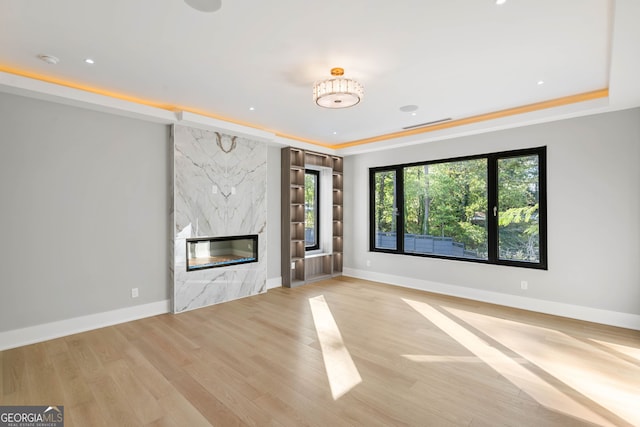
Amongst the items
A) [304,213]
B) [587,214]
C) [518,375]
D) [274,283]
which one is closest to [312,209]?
[304,213]

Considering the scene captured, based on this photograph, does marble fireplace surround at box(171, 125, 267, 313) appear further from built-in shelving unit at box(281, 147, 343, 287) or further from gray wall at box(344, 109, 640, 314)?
gray wall at box(344, 109, 640, 314)

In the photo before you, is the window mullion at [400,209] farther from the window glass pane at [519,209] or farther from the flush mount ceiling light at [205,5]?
the flush mount ceiling light at [205,5]

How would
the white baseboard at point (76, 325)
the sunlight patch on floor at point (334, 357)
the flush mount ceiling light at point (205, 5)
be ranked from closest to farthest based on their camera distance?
the flush mount ceiling light at point (205, 5)
the sunlight patch on floor at point (334, 357)
the white baseboard at point (76, 325)

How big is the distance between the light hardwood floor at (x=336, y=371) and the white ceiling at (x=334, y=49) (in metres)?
2.74

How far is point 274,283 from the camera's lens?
5750 mm

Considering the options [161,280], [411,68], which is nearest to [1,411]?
[161,280]

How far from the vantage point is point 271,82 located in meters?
3.34

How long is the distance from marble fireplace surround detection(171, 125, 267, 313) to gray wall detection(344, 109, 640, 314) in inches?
149

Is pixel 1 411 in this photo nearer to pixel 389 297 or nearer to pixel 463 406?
pixel 463 406

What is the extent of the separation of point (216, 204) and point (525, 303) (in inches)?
194

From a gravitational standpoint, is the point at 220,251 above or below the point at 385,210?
below

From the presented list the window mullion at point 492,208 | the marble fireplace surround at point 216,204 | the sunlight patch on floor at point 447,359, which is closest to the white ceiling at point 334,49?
the marble fireplace surround at point 216,204

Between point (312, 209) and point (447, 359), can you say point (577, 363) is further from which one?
point (312, 209)

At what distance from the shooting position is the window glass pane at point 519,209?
444 centimetres
